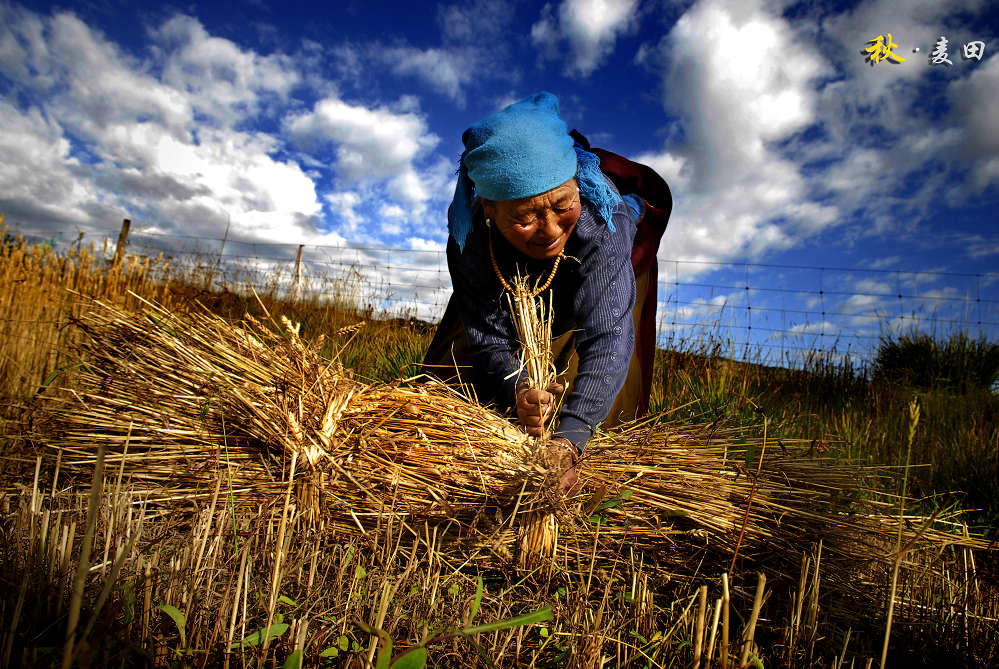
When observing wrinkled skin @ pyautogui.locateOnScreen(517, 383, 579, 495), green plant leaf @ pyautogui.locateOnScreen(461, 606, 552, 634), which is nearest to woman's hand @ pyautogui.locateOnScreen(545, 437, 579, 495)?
wrinkled skin @ pyautogui.locateOnScreen(517, 383, 579, 495)

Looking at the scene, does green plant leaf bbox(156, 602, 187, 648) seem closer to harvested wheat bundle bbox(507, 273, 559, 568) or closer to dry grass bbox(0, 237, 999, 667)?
dry grass bbox(0, 237, 999, 667)

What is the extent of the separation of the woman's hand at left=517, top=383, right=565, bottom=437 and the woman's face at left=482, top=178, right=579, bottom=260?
0.57 meters

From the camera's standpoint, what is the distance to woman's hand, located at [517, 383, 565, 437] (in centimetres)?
150

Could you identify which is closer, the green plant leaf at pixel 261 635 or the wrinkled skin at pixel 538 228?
the green plant leaf at pixel 261 635

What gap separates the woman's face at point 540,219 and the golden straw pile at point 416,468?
66 centimetres

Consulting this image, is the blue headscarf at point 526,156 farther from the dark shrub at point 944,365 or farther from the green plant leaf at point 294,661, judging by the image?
the dark shrub at point 944,365

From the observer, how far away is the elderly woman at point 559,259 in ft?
5.59

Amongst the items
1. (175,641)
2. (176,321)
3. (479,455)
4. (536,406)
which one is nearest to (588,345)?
(536,406)

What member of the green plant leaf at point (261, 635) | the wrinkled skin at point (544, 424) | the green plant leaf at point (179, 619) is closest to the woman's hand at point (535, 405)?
the wrinkled skin at point (544, 424)

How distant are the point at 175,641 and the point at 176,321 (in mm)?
1393

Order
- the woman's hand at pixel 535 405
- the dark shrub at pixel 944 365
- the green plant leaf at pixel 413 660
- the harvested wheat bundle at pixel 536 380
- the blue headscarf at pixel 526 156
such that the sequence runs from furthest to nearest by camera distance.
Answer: the dark shrub at pixel 944 365 < the blue headscarf at pixel 526 156 < the woman's hand at pixel 535 405 < the harvested wheat bundle at pixel 536 380 < the green plant leaf at pixel 413 660

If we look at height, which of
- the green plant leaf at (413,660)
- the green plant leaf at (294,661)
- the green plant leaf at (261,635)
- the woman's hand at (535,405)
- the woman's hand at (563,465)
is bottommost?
the green plant leaf at (261,635)

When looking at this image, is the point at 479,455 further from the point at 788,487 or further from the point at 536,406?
the point at 788,487

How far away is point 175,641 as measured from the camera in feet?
2.96
